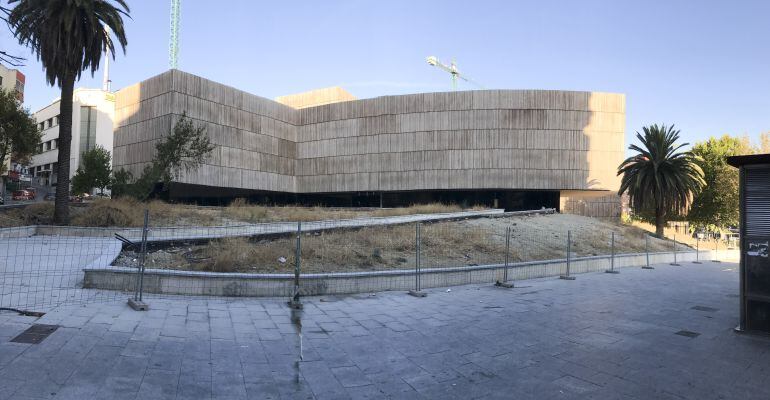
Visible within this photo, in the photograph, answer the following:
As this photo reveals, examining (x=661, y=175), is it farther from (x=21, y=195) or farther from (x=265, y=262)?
(x=21, y=195)

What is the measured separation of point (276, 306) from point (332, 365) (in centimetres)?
332

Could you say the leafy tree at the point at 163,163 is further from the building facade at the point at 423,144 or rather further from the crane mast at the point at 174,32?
the crane mast at the point at 174,32

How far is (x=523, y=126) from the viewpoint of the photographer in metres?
46.5

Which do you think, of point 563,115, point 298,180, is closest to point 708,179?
point 563,115

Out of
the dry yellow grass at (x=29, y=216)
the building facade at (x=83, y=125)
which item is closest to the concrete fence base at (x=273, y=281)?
the dry yellow grass at (x=29, y=216)

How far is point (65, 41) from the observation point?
20.0 m

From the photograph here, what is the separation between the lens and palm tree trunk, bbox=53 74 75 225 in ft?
64.8

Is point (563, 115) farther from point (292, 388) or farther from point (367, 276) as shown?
point (292, 388)

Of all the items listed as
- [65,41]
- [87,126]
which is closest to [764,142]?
[65,41]

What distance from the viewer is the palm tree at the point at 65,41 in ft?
64.0

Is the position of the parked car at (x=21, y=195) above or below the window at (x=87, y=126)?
below

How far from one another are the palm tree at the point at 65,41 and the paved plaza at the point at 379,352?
54.7 feet

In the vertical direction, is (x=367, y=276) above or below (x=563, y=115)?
below

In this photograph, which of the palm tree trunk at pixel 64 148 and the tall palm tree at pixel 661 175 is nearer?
the palm tree trunk at pixel 64 148
